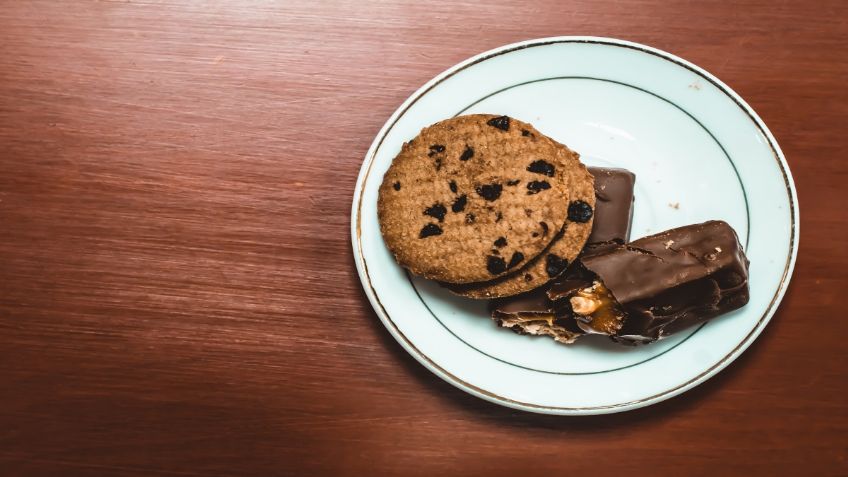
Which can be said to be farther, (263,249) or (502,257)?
(263,249)

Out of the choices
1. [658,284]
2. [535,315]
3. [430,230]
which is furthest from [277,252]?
[658,284]

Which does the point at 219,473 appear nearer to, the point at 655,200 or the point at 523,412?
the point at 523,412

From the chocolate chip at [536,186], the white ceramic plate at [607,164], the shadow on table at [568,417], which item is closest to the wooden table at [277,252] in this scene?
the shadow on table at [568,417]

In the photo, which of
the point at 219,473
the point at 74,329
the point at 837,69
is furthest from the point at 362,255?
the point at 837,69

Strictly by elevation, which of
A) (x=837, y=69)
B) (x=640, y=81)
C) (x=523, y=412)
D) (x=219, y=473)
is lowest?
(x=219, y=473)

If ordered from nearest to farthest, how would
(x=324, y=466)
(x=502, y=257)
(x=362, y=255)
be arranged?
(x=502, y=257) < (x=362, y=255) < (x=324, y=466)

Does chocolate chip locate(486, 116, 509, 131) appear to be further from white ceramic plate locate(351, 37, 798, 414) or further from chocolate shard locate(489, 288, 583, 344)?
chocolate shard locate(489, 288, 583, 344)

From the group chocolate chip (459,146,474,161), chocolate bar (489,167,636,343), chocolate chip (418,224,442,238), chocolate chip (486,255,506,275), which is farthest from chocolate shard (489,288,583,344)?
chocolate chip (459,146,474,161)

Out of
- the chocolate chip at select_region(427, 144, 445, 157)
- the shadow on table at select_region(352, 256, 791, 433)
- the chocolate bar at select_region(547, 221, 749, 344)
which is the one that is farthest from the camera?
the shadow on table at select_region(352, 256, 791, 433)

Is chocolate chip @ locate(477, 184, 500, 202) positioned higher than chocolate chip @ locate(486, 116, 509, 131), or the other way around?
chocolate chip @ locate(486, 116, 509, 131)
